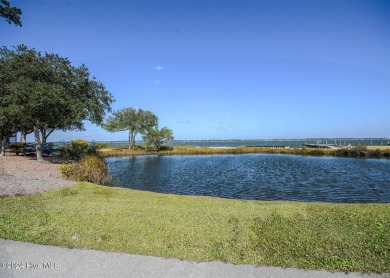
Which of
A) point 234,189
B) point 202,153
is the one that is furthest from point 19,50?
point 202,153

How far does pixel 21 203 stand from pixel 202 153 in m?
60.1

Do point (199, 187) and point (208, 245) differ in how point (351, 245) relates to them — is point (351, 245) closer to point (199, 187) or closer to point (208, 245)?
point (208, 245)

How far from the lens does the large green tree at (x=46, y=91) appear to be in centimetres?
2367

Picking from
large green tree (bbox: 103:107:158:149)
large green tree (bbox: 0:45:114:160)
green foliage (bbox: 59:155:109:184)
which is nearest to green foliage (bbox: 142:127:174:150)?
large green tree (bbox: 103:107:158:149)

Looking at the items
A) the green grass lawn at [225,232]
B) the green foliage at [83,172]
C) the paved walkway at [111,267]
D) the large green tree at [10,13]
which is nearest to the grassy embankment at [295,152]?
the green foliage at [83,172]

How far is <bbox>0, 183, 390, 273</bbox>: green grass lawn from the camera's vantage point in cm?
568

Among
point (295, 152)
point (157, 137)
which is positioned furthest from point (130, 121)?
point (295, 152)

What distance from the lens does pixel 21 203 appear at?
10227 mm

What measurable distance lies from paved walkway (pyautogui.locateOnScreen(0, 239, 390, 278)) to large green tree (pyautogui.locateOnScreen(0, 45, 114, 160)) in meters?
20.5

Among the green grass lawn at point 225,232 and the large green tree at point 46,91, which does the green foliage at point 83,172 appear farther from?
the green grass lawn at point 225,232

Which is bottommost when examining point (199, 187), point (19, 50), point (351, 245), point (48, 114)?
point (199, 187)

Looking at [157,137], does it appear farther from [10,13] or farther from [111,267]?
[111,267]

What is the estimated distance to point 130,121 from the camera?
72312mm

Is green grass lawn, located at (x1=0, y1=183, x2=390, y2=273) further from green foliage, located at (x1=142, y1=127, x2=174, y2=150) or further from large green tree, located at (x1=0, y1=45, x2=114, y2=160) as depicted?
green foliage, located at (x1=142, y1=127, x2=174, y2=150)
